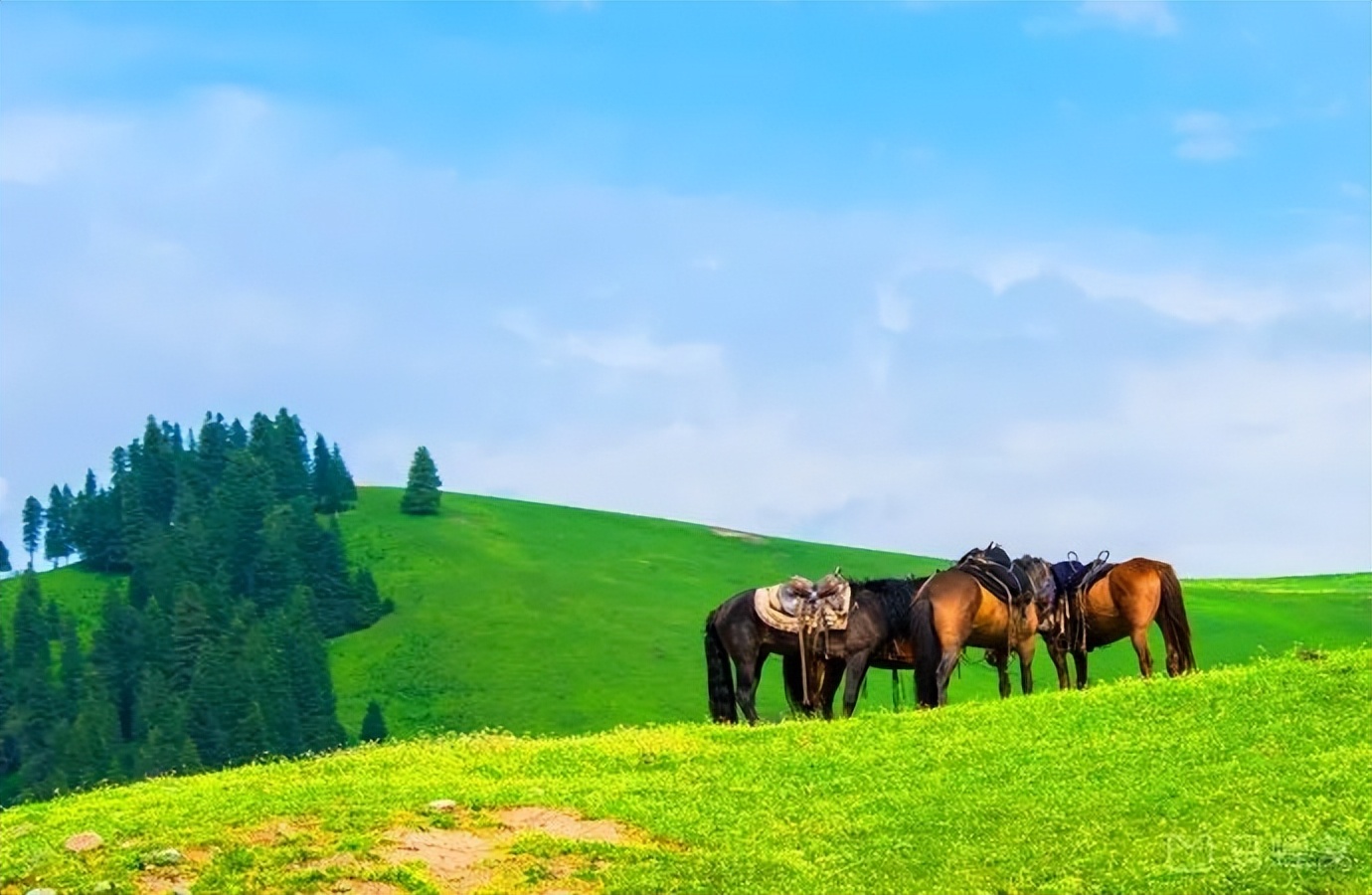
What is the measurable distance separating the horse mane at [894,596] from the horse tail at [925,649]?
44cm

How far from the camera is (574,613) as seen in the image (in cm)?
12106

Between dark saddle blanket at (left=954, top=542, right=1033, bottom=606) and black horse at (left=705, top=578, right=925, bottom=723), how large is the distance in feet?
3.52

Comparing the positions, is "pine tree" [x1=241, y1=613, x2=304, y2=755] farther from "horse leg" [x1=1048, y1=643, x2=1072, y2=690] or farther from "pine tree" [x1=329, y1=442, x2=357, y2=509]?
"horse leg" [x1=1048, y1=643, x2=1072, y2=690]

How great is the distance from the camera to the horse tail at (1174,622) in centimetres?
3225

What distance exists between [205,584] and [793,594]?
103726mm

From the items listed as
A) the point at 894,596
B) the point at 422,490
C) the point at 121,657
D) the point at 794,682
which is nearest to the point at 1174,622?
the point at 894,596

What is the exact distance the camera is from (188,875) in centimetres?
1989

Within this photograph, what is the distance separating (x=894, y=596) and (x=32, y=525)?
138272 mm

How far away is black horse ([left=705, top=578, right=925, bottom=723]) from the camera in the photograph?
31266mm

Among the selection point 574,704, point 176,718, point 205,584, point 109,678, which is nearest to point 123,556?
point 205,584

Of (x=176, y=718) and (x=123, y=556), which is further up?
(x=123, y=556)

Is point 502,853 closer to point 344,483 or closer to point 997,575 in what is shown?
point 997,575

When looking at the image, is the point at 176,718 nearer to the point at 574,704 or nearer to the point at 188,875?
the point at 574,704

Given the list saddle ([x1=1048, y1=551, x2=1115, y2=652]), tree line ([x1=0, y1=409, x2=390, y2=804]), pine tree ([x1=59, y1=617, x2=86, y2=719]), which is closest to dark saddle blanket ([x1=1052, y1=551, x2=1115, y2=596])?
saddle ([x1=1048, y1=551, x2=1115, y2=652])
